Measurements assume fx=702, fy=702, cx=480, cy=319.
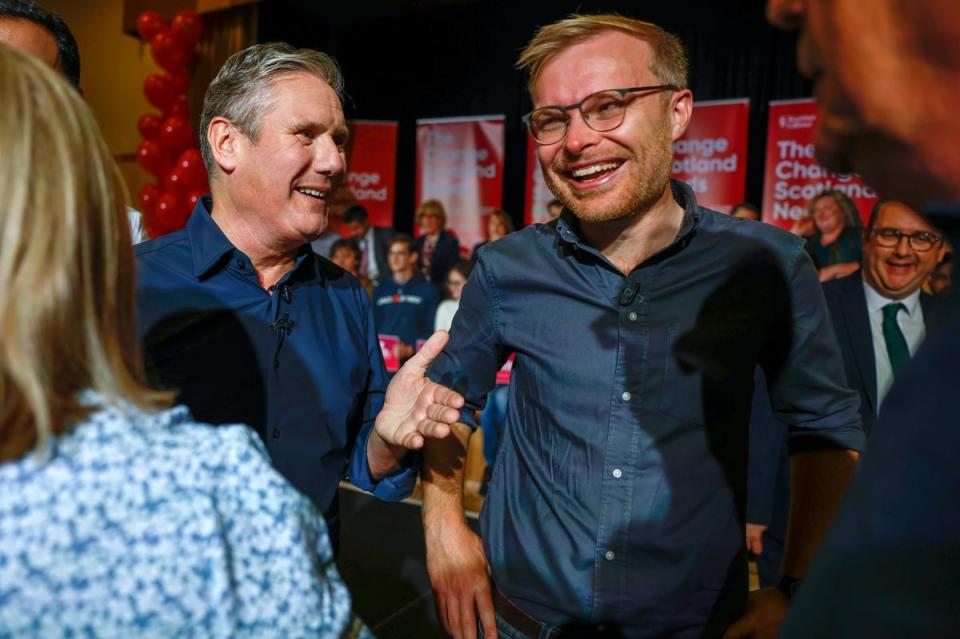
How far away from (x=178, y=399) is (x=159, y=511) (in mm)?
816

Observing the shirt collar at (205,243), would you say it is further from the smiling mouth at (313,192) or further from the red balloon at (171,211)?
the red balloon at (171,211)

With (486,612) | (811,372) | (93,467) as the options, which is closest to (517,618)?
(486,612)

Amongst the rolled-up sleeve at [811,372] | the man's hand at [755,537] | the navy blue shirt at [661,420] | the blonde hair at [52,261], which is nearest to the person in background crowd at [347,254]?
the man's hand at [755,537]

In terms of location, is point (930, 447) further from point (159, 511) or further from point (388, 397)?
point (388, 397)

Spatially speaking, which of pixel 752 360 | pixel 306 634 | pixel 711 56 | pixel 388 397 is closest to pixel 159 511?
pixel 306 634

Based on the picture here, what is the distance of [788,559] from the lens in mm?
1310

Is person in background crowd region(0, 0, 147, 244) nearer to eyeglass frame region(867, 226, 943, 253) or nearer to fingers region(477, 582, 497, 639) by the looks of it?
fingers region(477, 582, 497, 639)

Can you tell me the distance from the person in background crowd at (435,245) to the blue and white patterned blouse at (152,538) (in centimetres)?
652

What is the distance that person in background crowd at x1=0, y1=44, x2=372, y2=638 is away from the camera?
0.58m

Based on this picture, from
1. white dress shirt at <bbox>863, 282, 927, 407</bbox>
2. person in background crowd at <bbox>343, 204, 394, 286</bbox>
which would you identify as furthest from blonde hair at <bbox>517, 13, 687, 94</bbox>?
person in background crowd at <bbox>343, 204, 394, 286</bbox>

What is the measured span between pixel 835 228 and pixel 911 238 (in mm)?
3151

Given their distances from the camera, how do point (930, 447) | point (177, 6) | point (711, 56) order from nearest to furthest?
point (930, 447) < point (711, 56) < point (177, 6)

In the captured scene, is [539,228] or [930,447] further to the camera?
[539,228]

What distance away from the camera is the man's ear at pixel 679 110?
1418 mm
